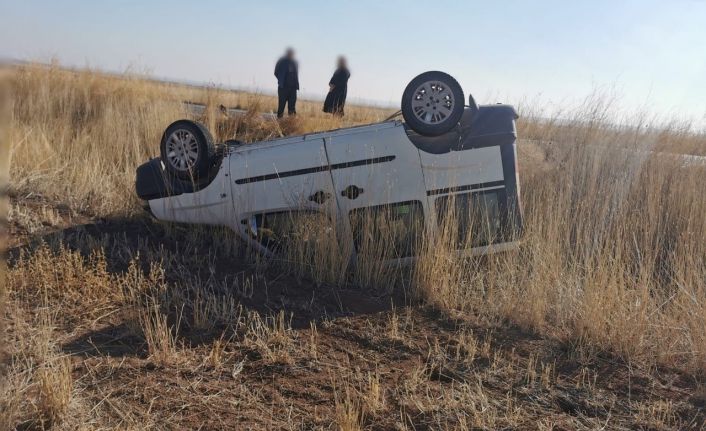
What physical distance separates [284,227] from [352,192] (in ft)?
2.11

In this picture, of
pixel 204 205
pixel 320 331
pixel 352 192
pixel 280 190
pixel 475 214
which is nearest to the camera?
pixel 320 331

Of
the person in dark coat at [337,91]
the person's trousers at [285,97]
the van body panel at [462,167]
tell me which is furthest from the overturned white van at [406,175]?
the person's trousers at [285,97]

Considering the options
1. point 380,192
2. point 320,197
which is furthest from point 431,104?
point 320,197

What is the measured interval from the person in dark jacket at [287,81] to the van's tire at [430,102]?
6.84 metres

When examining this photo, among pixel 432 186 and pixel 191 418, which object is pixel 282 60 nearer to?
pixel 432 186

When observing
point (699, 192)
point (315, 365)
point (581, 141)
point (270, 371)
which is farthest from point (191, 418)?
point (581, 141)

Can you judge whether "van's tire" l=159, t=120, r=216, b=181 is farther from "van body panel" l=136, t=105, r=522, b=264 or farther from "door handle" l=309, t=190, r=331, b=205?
"door handle" l=309, t=190, r=331, b=205

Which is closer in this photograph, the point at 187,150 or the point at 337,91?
the point at 187,150

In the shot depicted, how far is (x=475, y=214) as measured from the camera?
4.50 metres

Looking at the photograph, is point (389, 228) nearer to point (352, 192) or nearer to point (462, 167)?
point (352, 192)

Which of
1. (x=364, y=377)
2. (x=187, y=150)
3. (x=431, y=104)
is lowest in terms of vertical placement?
(x=364, y=377)

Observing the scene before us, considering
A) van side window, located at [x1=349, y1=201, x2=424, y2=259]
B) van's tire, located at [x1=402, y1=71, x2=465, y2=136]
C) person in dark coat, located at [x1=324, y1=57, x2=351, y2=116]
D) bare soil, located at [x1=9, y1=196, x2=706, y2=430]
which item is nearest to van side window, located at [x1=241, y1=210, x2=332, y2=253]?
van side window, located at [x1=349, y1=201, x2=424, y2=259]

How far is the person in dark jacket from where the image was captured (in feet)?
37.0

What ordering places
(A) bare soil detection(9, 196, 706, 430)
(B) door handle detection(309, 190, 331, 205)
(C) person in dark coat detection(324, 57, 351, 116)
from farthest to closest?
(C) person in dark coat detection(324, 57, 351, 116)
(B) door handle detection(309, 190, 331, 205)
(A) bare soil detection(9, 196, 706, 430)
